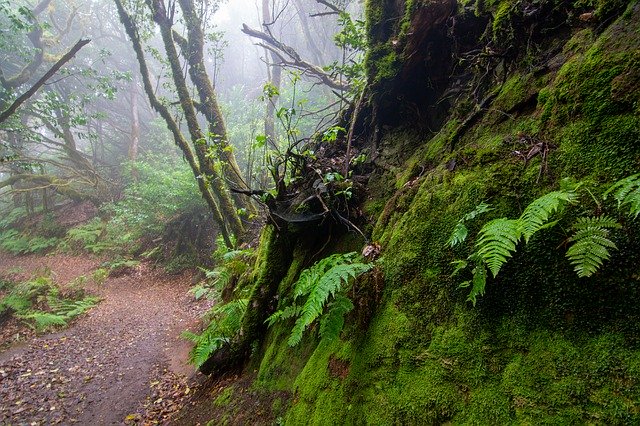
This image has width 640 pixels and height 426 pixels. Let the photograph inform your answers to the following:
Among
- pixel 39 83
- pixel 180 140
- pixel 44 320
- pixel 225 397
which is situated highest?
pixel 39 83

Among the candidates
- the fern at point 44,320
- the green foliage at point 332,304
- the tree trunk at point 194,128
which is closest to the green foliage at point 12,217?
the fern at point 44,320

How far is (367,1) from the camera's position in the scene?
4.93 m

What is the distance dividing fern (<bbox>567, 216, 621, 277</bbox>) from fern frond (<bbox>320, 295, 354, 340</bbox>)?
1.43 meters

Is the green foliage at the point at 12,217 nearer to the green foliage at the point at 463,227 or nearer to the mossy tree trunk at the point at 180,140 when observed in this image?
the mossy tree trunk at the point at 180,140

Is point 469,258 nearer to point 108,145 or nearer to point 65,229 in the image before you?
point 65,229

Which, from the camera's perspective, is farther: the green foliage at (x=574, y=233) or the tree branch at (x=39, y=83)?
the tree branch at (x=39, y=83)

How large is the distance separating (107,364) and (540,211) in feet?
28.0

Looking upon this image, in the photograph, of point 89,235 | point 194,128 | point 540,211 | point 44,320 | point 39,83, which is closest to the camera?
point 540,211

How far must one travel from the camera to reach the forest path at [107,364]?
5.44m

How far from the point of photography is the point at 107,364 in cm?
713

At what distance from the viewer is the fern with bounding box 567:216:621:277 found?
148 cm

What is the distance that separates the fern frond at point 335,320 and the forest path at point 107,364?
3770mm

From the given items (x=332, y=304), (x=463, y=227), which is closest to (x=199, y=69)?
(x=332, y=304)

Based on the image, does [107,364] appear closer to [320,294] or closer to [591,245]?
[320,294]
